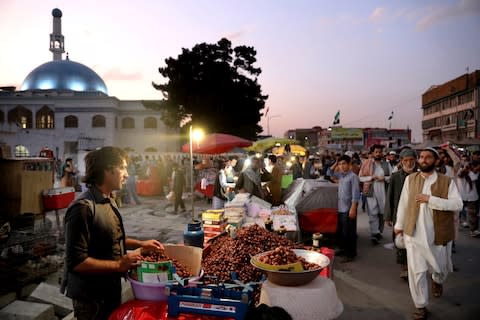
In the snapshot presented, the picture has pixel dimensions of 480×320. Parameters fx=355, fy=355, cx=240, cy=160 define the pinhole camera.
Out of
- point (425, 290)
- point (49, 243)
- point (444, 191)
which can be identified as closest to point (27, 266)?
point (49, 243)

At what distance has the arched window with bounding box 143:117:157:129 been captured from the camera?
42.9 m

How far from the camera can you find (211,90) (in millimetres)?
32594

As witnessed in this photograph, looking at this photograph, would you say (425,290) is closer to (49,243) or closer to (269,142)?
(49,243)

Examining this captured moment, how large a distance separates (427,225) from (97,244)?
3990mm

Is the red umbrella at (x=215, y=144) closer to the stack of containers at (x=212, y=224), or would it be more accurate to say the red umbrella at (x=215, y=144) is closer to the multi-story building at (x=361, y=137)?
the stack of containers at (x=212, y=224)

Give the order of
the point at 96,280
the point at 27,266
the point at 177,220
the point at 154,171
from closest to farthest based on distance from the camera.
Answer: the point at 96,280 → the point at 27,266 → the point at 177,220 → the point at 154,171

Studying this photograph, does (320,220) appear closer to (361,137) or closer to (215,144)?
(215,144)

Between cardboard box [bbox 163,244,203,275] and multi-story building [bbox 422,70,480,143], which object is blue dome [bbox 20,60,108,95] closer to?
multi-story building [bbox 422,70,480,143]

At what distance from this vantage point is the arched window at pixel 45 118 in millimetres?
41844

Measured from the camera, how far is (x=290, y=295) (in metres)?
2.66

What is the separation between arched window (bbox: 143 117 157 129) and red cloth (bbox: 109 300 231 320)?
137 ft

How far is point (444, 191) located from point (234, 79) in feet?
104

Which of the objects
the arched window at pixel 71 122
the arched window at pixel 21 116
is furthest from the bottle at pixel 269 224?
the arched window at pixel 21 116

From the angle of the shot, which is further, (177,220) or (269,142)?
(269,142)
